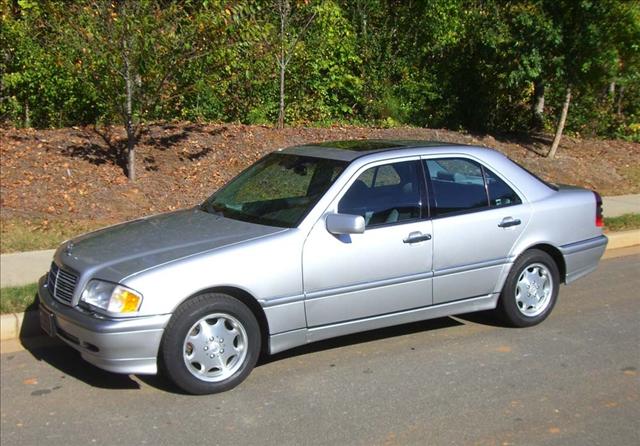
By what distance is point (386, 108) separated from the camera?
1483cm

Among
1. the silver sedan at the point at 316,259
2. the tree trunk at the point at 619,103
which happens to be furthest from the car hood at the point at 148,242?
the tree trunk at the point at 619,103

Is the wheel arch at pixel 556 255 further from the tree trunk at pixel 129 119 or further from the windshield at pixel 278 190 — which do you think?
the tree trunk at pixel 129 119

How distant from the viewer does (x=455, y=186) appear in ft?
20.7

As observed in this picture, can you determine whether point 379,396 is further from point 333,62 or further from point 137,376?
point 333,62

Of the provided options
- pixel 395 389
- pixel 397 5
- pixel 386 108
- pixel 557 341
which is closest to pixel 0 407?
pixel 395 389

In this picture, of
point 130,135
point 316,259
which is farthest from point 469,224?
point 130,135

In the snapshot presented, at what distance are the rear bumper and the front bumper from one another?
3.50 meters

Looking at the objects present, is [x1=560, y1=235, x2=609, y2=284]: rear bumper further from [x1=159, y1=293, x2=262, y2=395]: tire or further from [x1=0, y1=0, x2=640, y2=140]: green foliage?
[x1=0, y1=0, x2=640, y2=140]: green foliage

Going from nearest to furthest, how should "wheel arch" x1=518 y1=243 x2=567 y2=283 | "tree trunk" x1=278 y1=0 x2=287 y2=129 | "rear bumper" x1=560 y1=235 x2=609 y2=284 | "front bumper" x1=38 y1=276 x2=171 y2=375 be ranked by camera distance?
1. "front bumper" x1=38 y1=276 x2=171 y2=375
2. "wheel arch" x1=518 y1=243 x2=567 y2=283
3. "rear bumper" x1=560 y1=235 x2=609 y2=284
4. "tree trunk" x1=278 y1=0 x2=287 y2=129

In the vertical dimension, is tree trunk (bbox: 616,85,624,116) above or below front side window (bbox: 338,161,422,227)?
above

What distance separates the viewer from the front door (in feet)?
18.0

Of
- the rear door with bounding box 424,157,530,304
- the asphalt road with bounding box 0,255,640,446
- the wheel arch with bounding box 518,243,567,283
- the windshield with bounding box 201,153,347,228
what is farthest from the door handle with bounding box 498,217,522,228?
the windshield with bounding box 201,153,347,228

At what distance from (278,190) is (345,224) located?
2.94 ft

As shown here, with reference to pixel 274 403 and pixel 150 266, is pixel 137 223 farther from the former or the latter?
pixel 274 403
